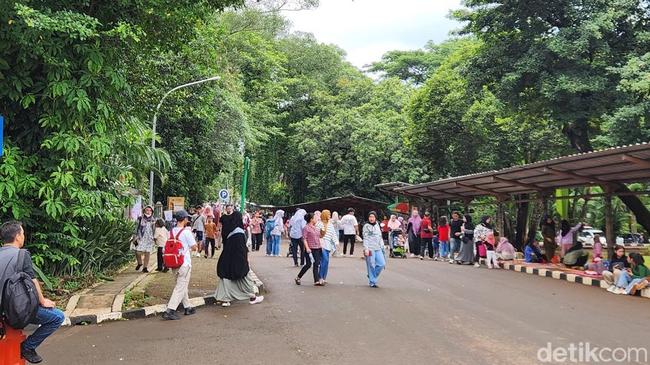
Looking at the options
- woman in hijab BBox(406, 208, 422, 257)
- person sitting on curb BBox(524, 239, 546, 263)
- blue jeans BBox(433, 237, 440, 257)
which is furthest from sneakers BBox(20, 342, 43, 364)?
blue jeans BBox(433, 237, 440, 257)

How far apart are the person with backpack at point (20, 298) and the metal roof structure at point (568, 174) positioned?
10.2 m

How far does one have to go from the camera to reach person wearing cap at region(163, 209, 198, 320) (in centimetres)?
871

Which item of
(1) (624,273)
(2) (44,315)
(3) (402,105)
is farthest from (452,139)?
(2) (44,315)

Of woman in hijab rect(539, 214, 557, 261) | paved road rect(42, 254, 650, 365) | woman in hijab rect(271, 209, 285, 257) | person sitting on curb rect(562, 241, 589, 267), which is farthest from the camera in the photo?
woman in hijab rect(271, 209, 285, 257)

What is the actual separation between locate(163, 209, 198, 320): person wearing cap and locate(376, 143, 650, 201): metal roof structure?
27.8 feet

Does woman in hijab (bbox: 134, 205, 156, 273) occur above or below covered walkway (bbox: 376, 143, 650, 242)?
below

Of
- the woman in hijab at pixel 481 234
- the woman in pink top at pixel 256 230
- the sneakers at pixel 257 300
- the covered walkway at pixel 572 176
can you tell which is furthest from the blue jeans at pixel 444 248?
the sneakers at pixel 257 300

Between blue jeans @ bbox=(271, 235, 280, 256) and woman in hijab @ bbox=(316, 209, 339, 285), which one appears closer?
woman in hijab @ bbox=(316, 209, 339, 285)

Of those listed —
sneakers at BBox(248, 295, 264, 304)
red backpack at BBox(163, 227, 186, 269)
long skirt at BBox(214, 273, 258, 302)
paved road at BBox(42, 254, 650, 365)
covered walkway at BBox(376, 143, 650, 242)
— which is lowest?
paved road at BBox(42, 254, 650, 365)

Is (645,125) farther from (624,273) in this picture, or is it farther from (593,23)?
(624,273)

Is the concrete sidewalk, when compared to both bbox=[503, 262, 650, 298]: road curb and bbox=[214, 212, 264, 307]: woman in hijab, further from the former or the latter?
bbox=[503, 262, 650, 298]: road curb

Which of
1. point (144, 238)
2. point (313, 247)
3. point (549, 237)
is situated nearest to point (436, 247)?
point (549, 237)

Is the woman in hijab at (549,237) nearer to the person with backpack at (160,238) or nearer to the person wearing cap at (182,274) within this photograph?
the person with backpack at (160,238)

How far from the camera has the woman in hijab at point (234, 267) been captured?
9.83 m
